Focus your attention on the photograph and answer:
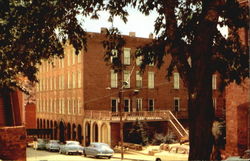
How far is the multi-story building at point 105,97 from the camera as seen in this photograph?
1788 inches

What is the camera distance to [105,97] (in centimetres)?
4838

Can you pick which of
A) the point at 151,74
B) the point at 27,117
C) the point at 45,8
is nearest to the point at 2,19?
the point at 45,8

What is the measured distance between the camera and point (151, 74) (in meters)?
51.3

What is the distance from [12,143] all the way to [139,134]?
30268mm

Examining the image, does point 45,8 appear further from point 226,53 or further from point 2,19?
point 226,53

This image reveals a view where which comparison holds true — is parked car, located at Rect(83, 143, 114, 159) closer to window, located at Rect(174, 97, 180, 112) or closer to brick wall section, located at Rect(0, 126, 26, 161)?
brick wall section, located at Rect(0, 126, 26, 161)

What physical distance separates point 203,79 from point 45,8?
3.80 metres

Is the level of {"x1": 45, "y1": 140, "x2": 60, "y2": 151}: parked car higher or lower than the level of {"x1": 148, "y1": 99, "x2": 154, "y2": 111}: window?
lower

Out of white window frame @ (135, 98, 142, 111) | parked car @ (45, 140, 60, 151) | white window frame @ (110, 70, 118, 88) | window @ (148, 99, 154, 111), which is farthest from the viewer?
window @ (148, 99, 154, 111)

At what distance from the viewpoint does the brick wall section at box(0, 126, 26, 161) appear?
1444cm

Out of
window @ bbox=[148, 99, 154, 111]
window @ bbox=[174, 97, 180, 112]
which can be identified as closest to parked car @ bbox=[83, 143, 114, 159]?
window @ bbox=[148, 99, 154, 111]

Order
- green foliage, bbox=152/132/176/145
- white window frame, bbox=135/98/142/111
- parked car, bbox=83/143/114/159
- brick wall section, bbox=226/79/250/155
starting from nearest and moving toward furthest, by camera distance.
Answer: brick wall section, bbox=226/79/250/155
parked car, bbox=83/143/114/159
green foliage, bbox=152/132/176/145
white window frame, bbox=135/98/142/111

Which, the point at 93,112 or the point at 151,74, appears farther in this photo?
the point at 151,74

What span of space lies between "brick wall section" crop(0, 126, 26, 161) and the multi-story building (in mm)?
28172
